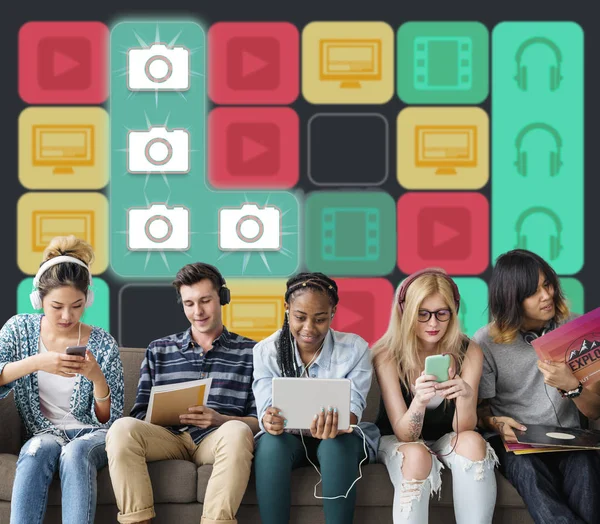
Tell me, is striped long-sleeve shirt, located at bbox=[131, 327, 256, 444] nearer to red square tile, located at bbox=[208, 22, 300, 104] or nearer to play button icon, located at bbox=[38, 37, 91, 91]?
red square tile, located at bbox=[208, 22, 300, 104]

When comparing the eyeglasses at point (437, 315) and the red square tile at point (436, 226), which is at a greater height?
the red square tile at point (436, 226)

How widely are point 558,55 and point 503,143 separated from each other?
62cm

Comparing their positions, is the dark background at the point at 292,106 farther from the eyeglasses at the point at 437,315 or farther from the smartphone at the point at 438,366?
the smartphone at the point at 438,366

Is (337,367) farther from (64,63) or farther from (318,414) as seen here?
(64,63)

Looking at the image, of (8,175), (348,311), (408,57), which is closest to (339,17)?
(408,57)

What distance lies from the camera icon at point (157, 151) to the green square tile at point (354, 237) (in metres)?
0.85

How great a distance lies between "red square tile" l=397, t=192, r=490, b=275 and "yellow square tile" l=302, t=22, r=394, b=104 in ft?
2.19

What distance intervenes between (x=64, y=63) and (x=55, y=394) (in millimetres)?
2121

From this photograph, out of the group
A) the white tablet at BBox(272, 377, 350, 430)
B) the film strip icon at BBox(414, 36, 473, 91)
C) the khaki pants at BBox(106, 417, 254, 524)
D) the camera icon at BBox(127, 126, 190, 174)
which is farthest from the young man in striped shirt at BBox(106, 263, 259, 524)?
the film strip icon at BBox(414, 36, 473, 91)

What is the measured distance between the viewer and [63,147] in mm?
4469

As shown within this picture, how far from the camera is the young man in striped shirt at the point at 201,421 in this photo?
2.93 meters

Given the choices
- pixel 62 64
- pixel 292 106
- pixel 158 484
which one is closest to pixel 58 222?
pixel 62 64

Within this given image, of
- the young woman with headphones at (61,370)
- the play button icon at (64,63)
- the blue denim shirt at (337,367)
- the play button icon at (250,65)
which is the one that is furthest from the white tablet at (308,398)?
the play button icon at (64,63)

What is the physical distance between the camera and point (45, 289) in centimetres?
330
